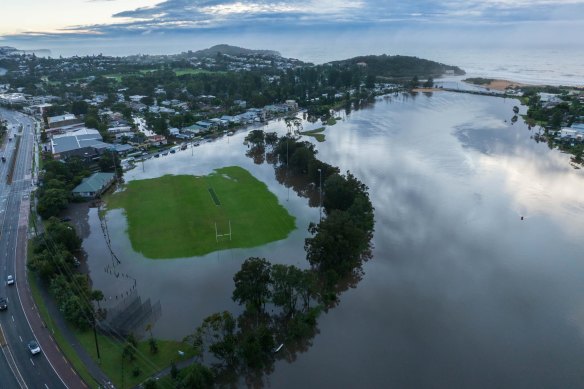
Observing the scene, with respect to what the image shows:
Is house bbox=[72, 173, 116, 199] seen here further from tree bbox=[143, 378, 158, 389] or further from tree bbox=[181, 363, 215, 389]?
tree bbox=[181, 363, 215, 389]

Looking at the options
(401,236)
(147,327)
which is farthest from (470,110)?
(147,327)

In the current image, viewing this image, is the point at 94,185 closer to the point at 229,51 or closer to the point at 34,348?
the point at 34,348

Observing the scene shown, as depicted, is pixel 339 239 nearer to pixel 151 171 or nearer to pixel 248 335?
pixel 248 335

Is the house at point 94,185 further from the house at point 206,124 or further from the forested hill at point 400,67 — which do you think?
the forested hill at point 400,67

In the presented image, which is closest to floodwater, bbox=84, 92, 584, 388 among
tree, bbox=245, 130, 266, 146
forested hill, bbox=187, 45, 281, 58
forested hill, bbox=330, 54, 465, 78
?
tree, bbox=245, 130, 266, 146

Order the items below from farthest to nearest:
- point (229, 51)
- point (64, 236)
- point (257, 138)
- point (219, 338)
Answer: point (229, 51)
point (257, 138)
point (64, 236)
point (219, 338)

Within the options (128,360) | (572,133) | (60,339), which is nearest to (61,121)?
(60,339)
